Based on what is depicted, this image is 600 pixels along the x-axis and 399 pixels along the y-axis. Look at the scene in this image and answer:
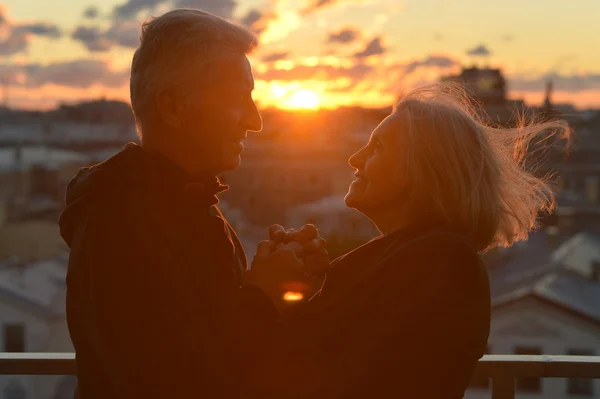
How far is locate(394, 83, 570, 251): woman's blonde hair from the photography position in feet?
5.68

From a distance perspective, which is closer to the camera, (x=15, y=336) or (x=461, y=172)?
(x=461, y=172)

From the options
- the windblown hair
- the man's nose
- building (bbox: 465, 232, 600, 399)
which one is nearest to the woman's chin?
the man's nose

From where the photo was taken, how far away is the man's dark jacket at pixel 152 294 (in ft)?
5.03

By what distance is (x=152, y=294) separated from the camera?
1.53 metres

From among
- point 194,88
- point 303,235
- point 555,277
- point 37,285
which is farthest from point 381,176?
point 37,285

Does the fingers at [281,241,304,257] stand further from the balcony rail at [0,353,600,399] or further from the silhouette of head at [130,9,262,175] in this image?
the balcony rail at [0,353,600,399]

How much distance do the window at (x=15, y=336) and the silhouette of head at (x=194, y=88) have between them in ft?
46.8

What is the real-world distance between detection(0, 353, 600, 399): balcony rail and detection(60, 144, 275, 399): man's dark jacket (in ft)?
2.43

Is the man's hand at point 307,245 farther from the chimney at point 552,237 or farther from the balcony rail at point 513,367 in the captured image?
the chimney at point 552,237

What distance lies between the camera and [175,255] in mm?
1578

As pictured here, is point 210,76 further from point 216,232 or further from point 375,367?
point 375,367

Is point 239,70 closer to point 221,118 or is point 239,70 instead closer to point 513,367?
point 221,118

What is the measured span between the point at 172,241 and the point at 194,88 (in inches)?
12.1

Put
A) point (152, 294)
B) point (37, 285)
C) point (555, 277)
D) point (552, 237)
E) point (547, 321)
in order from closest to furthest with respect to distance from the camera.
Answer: point (152, 294), point (547, 321), point (555, 277), point (37, 285), point (552, 237)
